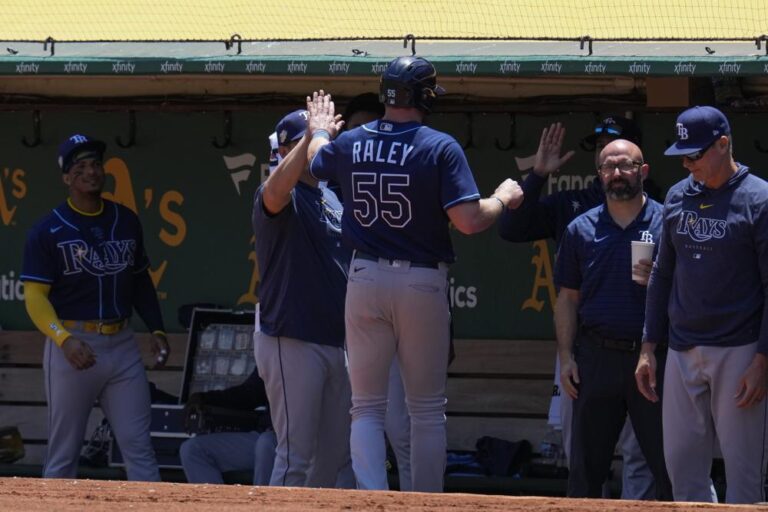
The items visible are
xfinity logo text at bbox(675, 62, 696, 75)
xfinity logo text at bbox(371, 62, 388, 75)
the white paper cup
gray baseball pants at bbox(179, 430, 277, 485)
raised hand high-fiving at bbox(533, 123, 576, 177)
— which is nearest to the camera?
the white paper cup

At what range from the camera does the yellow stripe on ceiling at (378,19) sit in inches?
252

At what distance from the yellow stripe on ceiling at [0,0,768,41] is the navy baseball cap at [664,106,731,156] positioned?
1.35m

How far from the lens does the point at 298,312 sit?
210 inches

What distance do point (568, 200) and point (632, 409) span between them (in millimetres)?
994

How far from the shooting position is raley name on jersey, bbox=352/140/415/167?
4.87 metres

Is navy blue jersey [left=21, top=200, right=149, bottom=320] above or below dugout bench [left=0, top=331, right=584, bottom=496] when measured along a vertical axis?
above

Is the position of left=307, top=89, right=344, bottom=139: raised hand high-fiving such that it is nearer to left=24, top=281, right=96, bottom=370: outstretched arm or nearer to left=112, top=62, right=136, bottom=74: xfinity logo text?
left=112, top=62, right=136, bottom=74: xfinity logo text

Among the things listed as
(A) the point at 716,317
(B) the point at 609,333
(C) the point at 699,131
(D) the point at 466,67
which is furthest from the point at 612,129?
(A) the point at 716,317

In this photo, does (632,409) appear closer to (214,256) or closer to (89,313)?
(89,313)

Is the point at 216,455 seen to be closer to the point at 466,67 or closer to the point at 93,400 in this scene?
the point at 93,400

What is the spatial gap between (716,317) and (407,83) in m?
1.27

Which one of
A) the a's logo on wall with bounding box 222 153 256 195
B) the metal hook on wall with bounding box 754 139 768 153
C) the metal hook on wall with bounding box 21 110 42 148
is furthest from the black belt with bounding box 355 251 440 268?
the metal hook on wall with bounding box 21 110 42 148

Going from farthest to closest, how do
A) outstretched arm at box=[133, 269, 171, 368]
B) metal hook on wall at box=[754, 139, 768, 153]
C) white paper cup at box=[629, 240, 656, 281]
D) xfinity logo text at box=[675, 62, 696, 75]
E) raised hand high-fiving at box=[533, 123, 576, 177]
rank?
1. metal hook on wall at box=[754, 139, 768, 153]
2. outstretched arm at box=[133, 269, 171, 368]
3. xfinity logo text at box=[675, 62, 696, 75]
4. raised hand high-fiving at box=[533, 123, 576, 177]
5. white paper cup at box=[629, 240, 656, 281]

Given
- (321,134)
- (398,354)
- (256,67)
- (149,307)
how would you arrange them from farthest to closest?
(149,307) < (256,67) < (321,134) < (398,354)
